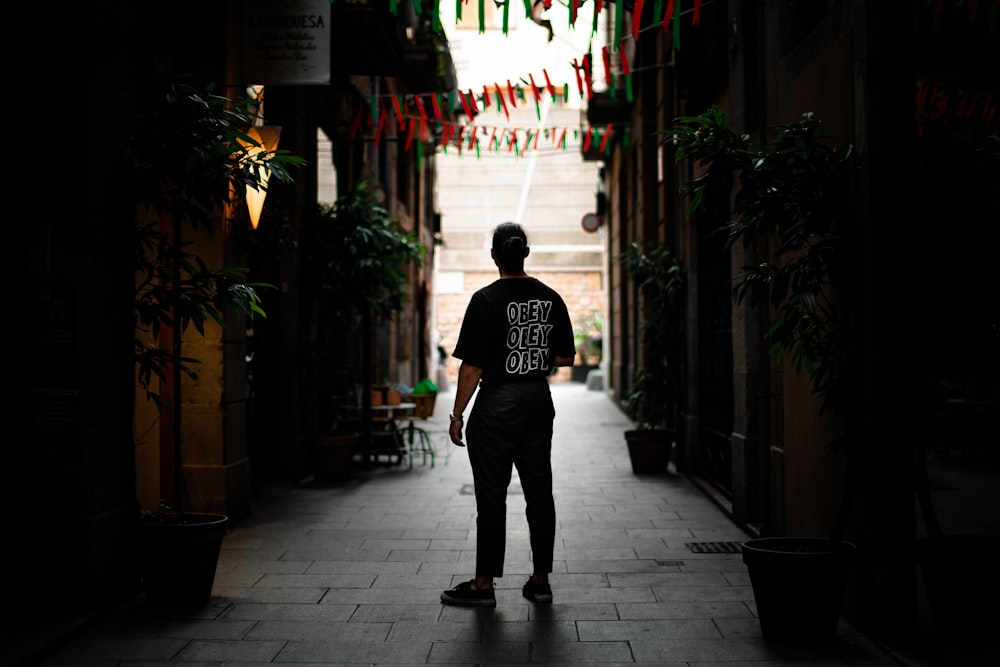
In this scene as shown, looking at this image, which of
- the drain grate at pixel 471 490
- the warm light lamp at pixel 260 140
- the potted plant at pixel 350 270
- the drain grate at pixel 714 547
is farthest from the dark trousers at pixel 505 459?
the potted plant at pixel 350 270

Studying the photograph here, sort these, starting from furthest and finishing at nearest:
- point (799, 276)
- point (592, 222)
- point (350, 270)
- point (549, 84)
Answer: point (592, 222) < point (350, 270) < point (549, 84) < point (799, 276)

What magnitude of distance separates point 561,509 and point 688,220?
352 cm

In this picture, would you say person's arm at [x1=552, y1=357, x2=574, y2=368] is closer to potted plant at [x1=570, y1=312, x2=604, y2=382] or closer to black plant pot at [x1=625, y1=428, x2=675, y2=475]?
black plant pot at [x1=625, y1=428, x2=675, y2=475]

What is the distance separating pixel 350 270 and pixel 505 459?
18.6 ft

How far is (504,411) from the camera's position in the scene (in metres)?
5.31

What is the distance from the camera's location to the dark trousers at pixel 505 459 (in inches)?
209

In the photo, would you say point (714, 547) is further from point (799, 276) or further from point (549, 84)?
point (549, 84)

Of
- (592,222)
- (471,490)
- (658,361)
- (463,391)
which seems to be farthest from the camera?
(592,222)

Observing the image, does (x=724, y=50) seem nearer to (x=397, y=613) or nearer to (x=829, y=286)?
(x=829, y=286)

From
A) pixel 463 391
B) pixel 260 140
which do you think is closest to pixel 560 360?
pixel 463 391

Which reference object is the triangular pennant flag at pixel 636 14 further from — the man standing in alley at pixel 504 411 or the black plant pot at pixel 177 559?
the black plant pot at pixel 177 559

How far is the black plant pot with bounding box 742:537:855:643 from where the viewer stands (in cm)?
442

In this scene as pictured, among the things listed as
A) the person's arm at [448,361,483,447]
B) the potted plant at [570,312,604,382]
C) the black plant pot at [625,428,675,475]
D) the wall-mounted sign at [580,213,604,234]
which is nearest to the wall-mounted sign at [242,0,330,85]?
the person's arm at [448,361,483,447]

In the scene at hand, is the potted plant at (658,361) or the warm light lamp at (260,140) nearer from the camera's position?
the warm light lamp at (260,140)
